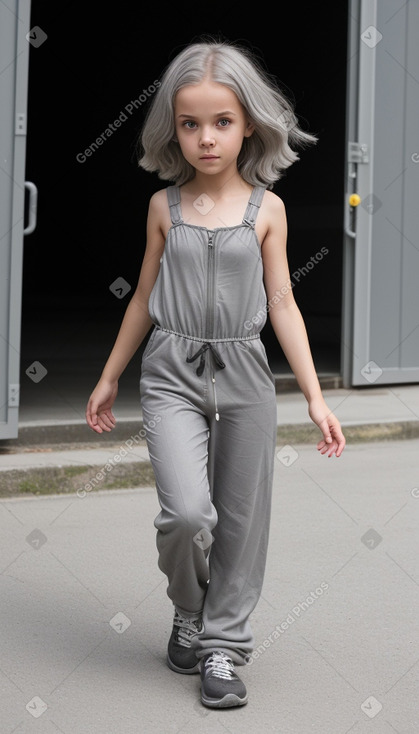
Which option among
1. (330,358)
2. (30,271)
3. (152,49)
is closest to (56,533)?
(330,358)

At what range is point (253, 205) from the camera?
3.78 meters

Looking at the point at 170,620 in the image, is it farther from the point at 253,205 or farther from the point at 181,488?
the point at 253,205

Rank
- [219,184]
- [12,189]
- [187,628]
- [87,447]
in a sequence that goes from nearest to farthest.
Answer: [219,184] < [187,628] < [12,189] < [87,447]

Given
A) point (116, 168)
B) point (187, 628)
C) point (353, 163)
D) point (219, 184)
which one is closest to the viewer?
point (219, 184)

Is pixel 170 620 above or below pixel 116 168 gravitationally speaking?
above

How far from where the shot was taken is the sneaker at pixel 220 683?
369cm

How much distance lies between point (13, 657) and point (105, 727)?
0.70m

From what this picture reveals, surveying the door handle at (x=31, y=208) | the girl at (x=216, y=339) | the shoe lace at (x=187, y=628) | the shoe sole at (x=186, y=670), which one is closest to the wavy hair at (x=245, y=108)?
the girl at (x=216, y=339)

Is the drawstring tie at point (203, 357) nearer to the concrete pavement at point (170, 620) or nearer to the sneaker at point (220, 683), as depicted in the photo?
the sneaker at point (220, 683)

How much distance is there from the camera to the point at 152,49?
17.6m

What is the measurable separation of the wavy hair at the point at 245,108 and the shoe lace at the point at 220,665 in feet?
4.83

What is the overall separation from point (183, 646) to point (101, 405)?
821 millimetres

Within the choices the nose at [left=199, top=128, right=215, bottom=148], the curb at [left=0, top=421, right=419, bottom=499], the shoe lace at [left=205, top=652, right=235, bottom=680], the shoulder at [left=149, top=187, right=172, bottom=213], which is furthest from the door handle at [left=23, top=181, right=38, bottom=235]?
the shoe lace at [left=205, top=652, right=235, bottom=680]

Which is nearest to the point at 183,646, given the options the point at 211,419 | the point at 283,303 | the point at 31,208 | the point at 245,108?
the point at 211,419
